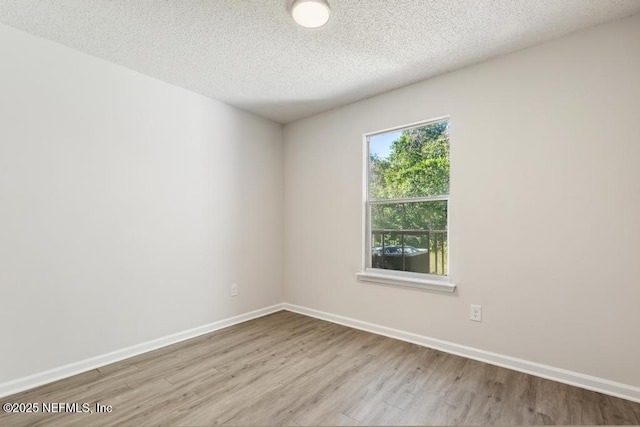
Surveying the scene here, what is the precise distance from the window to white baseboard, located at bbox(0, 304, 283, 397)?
5.39 ft

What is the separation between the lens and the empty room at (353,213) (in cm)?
197

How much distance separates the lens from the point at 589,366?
2094mm

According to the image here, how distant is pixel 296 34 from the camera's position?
2.22 m

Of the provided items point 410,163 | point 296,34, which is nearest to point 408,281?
point 410,163

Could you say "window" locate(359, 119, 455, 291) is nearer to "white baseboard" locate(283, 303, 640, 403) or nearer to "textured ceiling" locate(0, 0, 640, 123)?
"white baseboard" locate(283, 303, 640, 403)

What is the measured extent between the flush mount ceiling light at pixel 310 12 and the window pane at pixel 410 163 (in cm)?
145

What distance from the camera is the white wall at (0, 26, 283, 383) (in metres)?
2.13

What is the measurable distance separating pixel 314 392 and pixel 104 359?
5.68 ft

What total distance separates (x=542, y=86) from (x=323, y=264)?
2.63 m

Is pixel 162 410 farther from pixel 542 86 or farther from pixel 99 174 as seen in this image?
pixel 542 86

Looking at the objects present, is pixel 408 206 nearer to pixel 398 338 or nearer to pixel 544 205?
pixel 544 205

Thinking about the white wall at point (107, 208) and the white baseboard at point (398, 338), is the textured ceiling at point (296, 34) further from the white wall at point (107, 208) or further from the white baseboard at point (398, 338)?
the white baseboard at point (398, 338)

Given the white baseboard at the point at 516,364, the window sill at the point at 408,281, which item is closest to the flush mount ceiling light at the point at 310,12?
the window sill at the point at 408,281

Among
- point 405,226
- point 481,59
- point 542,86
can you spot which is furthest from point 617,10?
point 405,226
